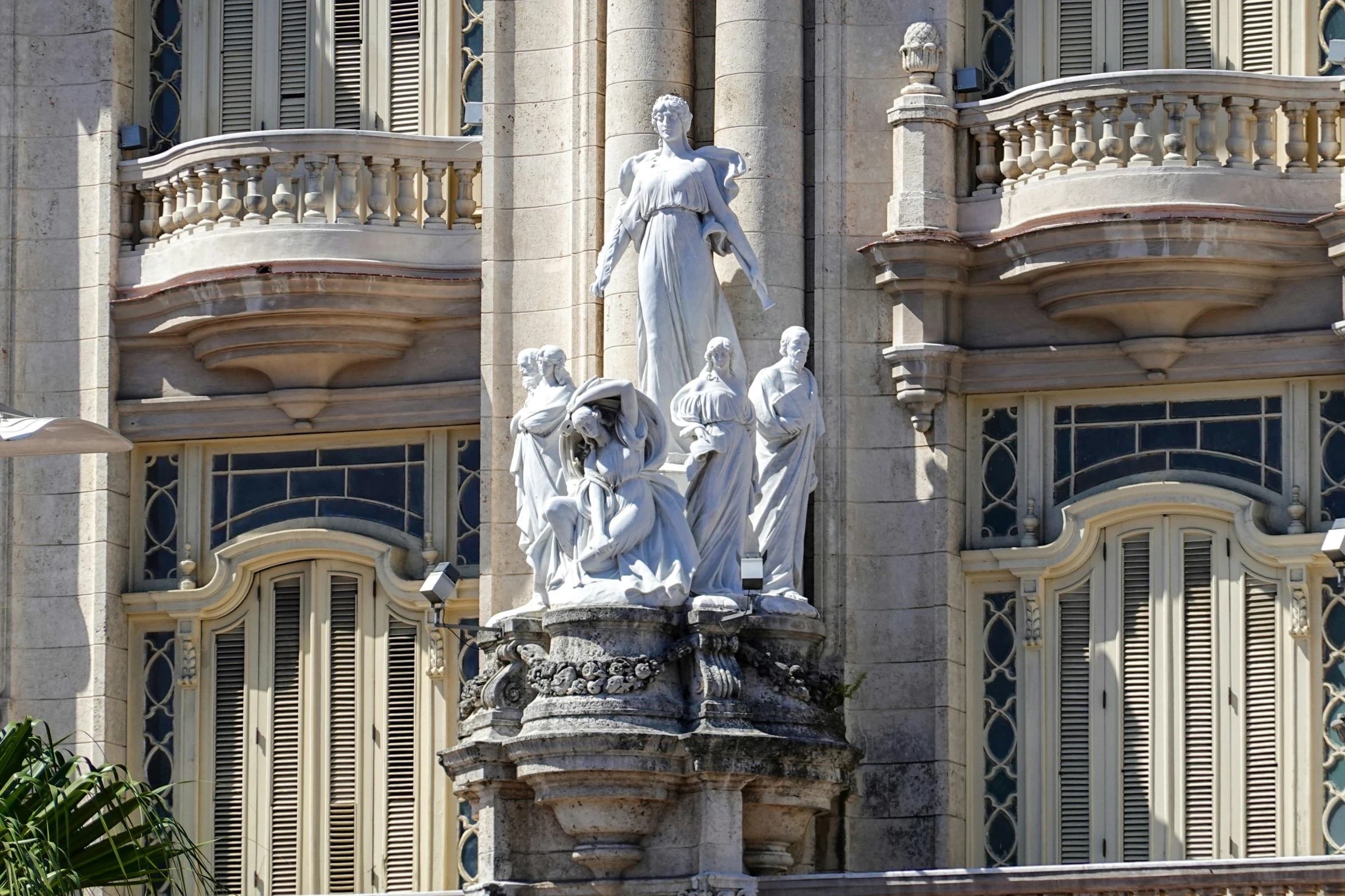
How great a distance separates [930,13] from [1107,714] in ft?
15.3

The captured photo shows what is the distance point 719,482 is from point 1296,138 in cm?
450

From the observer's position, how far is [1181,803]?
24250mm

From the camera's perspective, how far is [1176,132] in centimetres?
2467

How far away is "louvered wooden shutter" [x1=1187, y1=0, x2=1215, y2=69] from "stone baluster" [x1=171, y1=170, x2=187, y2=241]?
268 inches

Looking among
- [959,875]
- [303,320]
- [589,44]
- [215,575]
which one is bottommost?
[959,875]

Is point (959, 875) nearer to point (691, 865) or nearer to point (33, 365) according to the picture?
point (691, 865)

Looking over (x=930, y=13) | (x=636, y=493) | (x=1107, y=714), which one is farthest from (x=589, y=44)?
(x=1107, y=714)

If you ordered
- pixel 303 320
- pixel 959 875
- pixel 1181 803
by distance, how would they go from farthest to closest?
1. pixel 303 320
2. pixel 1181 803
3. pixel 959 875

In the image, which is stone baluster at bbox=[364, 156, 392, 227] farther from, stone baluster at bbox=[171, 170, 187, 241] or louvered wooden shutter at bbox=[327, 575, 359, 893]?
louvered wooden shutter at bbox=[327, 575, 359, 893]

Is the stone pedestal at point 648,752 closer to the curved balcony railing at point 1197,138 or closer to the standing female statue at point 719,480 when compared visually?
the standing female statue at point 719,480

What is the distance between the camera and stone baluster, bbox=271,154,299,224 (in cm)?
2623

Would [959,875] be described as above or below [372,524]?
below

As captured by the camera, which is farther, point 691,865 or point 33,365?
point 33,365

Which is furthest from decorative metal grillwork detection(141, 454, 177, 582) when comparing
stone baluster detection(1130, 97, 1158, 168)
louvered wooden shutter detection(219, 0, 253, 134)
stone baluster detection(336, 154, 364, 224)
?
stone baluster detection(1130, 97, 1158, 168)
